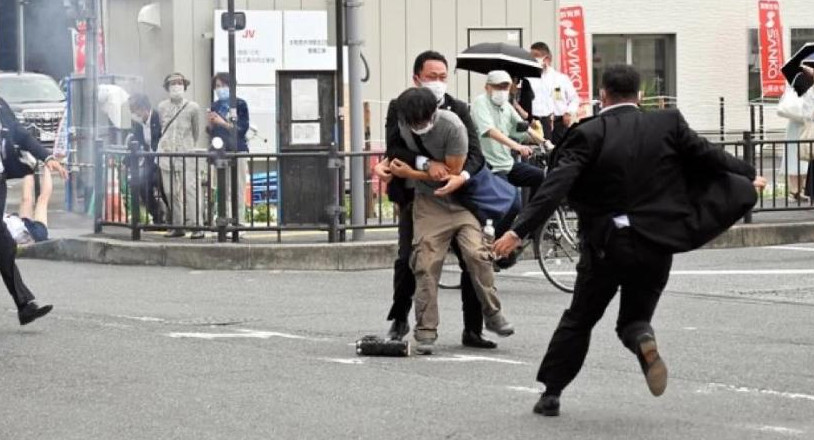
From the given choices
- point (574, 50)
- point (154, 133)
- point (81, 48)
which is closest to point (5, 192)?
point (154, 133)

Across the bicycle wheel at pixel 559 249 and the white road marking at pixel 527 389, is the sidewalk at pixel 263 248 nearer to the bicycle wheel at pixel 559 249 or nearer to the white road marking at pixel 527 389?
the bicycle wheel at pixel 559 249

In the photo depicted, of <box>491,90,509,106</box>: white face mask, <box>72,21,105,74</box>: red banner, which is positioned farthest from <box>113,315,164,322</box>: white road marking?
<box>72,21,105,74</box>: red banner

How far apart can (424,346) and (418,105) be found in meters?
1.47

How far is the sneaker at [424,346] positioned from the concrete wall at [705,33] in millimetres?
28143

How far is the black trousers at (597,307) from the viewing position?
8133 millimetres

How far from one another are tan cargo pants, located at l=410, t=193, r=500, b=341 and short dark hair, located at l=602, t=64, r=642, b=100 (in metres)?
2.32

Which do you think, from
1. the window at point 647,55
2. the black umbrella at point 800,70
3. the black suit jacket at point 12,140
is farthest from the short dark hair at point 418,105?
the window at point 647,55

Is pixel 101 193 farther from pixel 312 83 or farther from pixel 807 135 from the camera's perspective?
pixel 807 135

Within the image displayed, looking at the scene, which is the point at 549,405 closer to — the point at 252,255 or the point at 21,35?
the point at 252,255

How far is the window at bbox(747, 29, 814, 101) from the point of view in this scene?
3953 cm

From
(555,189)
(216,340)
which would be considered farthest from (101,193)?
(555,189)

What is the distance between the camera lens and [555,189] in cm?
803

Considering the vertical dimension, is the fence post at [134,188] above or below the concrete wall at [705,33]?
below

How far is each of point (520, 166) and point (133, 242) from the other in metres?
4.76
